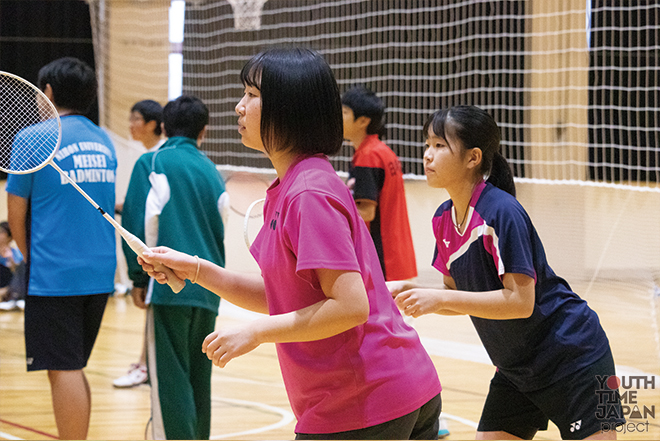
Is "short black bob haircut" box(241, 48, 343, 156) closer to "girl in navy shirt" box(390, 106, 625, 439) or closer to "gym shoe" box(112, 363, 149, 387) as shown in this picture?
"girl in navy shirt" box(390, 106, 625, 439)

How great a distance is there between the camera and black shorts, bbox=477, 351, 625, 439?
2.19 meters

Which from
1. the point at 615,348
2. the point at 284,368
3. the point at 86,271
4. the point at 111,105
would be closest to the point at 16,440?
the point at 86,271

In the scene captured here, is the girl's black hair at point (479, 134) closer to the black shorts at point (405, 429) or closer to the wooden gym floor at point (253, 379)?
the black shorts at point (405, 429)

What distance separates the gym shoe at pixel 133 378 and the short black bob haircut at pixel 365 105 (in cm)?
229

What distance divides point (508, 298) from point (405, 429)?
24.8 inches

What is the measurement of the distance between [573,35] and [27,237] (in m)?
5.96

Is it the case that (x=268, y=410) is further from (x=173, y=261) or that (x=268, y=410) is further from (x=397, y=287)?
(x=173, y=261)

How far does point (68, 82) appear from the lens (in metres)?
3.18

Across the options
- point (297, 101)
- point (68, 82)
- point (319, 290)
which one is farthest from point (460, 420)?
point (297, 101)

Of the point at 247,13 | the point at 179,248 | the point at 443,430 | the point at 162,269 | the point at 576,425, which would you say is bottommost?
the point at 443,430

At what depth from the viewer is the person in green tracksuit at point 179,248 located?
316cm

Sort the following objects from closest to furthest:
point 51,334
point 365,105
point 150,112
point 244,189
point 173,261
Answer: point 173,261 → point 51,334 → point 365,105 → point 244,189 → point 150,112

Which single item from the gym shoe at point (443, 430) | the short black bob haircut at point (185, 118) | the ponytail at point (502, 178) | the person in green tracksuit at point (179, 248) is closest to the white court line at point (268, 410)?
the person in green tracksuit at point (179, 248)

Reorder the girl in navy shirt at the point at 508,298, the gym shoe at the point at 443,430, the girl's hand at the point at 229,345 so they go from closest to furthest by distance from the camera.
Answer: the girl's hand at the point at 229,345
the girl in navy shirt at the point at 508,298
the gym shoe at the point at 443,430
